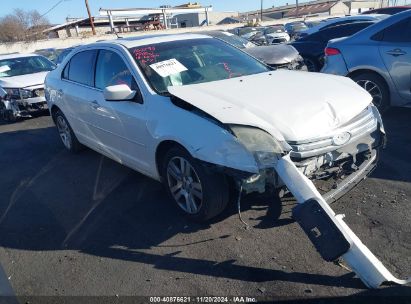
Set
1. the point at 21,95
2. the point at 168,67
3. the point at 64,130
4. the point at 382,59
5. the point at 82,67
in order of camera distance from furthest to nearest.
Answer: the point at 21,95 → the point at 64,130 → the point at 382,59 → the point at 82,67 → the point at 168,67

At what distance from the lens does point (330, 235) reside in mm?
2441

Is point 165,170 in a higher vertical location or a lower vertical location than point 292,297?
higher

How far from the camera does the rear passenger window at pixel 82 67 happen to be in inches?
186

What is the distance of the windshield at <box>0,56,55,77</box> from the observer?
32.0 feet

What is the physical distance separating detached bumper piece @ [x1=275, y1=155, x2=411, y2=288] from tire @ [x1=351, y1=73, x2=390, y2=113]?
3.80 metres

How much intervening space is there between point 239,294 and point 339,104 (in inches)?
71.7

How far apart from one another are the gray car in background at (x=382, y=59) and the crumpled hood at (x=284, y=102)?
85.1 inches

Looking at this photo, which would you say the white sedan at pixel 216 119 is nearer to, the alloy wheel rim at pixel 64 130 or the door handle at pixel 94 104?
the door handle at pixel 94 104

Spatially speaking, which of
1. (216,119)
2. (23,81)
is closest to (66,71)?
(216,119)

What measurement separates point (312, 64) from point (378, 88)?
146 inches

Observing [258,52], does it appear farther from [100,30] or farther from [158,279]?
[100,30]

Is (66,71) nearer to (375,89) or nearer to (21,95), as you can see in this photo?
(21,95)

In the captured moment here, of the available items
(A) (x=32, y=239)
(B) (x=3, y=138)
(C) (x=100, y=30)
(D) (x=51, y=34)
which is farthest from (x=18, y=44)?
(A) (x=32, y=239)

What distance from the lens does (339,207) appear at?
3.56 meters
